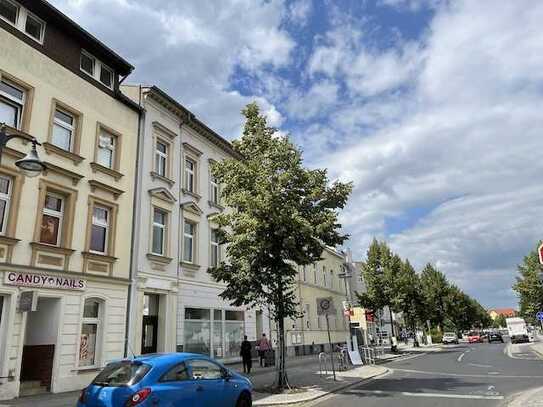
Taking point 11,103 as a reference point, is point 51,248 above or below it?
below

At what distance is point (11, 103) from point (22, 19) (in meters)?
2.94

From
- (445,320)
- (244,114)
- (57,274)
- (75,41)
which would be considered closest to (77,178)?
(57,274)

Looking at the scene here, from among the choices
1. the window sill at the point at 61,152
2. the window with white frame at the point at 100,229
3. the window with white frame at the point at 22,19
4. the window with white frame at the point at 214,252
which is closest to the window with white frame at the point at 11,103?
the window sill at the point at 61,152

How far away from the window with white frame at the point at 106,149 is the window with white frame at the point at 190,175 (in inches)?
195

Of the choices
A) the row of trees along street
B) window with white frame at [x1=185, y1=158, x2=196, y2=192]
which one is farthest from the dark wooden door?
the row of trees along street

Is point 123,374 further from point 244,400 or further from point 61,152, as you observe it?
point 61,152

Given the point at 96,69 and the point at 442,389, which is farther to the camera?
the point at 96,69

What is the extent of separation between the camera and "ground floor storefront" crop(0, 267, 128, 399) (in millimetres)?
Result: 13398

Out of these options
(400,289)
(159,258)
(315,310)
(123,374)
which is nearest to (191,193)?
(159,258)

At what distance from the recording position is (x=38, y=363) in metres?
14.7

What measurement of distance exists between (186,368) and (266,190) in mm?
7355

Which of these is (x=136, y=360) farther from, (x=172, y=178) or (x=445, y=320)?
(x=445, y=320)

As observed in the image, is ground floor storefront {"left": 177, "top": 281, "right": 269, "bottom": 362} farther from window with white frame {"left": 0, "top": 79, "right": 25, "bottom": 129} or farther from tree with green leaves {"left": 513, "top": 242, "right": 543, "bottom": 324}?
tree with green leaves {"left": 513, "top": 242, "right": 543, "bottom": 324}

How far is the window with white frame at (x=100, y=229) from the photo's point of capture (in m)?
17.0
